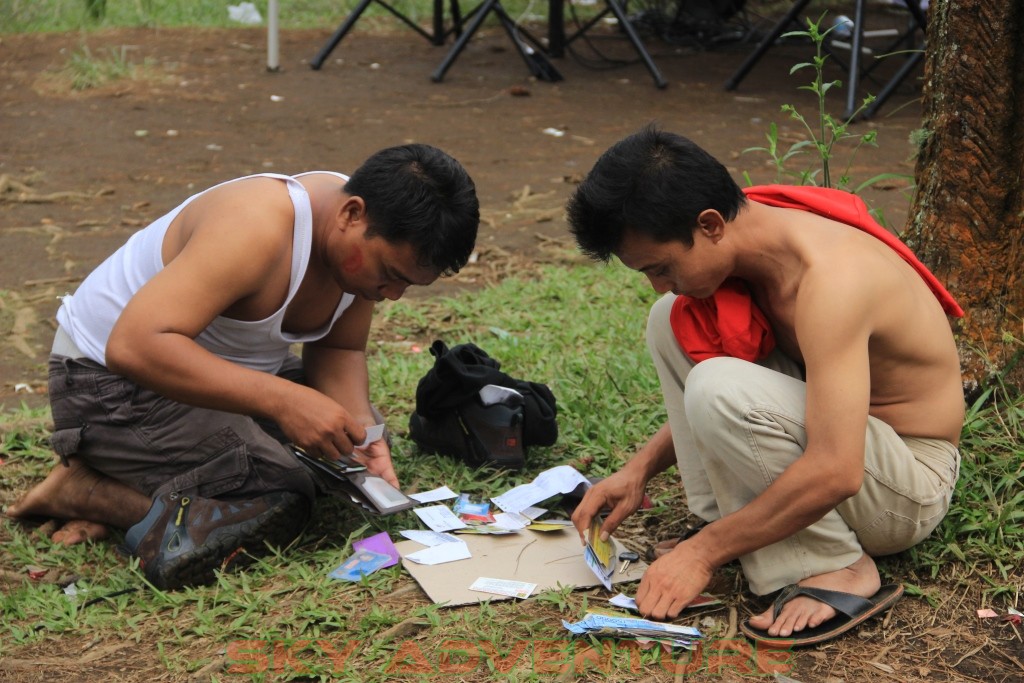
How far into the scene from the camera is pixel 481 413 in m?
3.15

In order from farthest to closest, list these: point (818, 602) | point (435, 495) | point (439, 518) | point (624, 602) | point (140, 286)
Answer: point (435, 495) < point (439, 518) < point (140, 286) < point (624, 602) < point (818, 602)

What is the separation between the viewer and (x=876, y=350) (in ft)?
7.47

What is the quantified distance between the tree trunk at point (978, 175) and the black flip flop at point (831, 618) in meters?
0.87

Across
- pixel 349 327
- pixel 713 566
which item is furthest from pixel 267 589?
pixel 713 566

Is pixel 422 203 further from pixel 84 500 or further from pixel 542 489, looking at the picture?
pixel 84 500

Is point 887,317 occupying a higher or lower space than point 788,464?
higher

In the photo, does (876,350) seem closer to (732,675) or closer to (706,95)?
(732,675)

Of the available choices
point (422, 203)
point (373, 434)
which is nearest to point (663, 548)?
point (373, 434)

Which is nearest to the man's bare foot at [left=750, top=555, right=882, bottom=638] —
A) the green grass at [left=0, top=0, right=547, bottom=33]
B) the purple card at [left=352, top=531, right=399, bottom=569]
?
the purple card at [left=352, top=531, right=399, bottom=569]

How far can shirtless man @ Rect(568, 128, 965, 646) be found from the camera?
2.16m

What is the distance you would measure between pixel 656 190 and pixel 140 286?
4.38 feet

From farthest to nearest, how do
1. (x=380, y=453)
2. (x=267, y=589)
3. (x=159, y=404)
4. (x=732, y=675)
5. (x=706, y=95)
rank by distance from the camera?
(x=706, y=95)
(x=380, y=453)
(x=159, y=404)
(x=267, y=589)
(x=732, y=675)

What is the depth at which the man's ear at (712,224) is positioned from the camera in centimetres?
224

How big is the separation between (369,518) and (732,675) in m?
1.08
